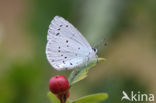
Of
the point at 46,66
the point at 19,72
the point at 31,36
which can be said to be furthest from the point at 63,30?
the point at 31,36

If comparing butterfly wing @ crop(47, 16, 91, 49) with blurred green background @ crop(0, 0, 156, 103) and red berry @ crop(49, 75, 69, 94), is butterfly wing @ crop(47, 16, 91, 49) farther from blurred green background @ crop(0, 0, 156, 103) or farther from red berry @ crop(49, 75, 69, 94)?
blurred green background @ crop(0, 0, 156, 103)

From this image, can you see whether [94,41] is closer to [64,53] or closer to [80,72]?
[64,53]

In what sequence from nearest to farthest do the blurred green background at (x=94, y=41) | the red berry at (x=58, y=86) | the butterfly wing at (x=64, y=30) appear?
the red berry at (x=58, y=86) < the butterfly wing at (x=64, y=30) < the blurred green background at (x=94, y=41)

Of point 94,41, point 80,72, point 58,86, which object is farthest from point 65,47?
point 94,41

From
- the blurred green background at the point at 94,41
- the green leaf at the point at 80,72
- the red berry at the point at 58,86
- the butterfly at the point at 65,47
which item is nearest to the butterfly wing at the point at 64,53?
the butterfly at the point at 65,47

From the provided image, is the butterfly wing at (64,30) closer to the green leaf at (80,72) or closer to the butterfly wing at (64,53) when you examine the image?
the butterfly wing at (64,53)

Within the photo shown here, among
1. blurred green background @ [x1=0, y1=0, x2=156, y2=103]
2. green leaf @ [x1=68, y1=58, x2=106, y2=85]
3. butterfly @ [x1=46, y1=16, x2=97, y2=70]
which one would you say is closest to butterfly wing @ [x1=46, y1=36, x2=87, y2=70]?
butterfly @ [x1=46, y1=16, x2=97, y2=70]
